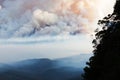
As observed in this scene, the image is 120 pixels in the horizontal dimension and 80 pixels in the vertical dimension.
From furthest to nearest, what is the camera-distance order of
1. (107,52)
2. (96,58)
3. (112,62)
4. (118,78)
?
(96,58) → (107,52) → (112,62) → (118,78)

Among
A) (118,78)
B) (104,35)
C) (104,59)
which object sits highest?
(104,35)

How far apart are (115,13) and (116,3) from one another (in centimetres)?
196

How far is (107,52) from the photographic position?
251ft

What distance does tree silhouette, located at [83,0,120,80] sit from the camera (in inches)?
2702

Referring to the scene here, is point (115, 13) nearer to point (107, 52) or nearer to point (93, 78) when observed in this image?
point (107, 52)

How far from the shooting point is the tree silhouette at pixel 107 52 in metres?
68.6

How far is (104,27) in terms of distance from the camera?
A: 278 feet

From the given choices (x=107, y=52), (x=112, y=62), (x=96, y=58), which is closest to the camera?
(x=112, y=62)

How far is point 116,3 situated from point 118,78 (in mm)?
20041

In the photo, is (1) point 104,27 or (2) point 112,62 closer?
(2) point 112,62

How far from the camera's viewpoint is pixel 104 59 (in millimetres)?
77125

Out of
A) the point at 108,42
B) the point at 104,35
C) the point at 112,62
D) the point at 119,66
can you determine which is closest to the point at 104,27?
the point at 104,35

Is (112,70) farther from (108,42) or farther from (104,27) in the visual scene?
(104,27)

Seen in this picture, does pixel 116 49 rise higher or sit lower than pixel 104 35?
lower
